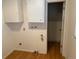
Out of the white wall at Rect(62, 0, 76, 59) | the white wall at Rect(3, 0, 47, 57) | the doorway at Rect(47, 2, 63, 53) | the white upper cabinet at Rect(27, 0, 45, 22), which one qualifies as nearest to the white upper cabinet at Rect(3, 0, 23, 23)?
the white wall at Rect(3, 0, 47, 57)

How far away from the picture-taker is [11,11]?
4.63 metres

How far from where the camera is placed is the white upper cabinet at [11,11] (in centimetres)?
457

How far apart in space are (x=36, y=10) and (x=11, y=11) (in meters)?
1.03

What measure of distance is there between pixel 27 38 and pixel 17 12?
4.14ft

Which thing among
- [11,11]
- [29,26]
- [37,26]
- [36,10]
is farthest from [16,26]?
[36,10]

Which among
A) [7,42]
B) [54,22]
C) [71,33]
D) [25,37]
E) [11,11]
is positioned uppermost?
[11,11]

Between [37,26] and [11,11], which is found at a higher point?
[11,11]

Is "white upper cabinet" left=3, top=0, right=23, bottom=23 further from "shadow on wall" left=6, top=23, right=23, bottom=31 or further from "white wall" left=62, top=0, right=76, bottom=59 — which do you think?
"white wall" left=62, top=0, right=76, bottom=59

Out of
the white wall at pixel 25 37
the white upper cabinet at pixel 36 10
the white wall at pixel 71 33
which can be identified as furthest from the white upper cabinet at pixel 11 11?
the white wall at pixel 71 33

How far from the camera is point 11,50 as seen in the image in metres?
5.05

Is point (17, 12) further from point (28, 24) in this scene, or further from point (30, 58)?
point (30, 58)

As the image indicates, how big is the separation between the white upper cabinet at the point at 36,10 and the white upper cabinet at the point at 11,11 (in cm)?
46

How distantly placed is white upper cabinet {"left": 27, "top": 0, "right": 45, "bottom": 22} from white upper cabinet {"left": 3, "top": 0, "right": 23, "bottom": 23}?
455mm

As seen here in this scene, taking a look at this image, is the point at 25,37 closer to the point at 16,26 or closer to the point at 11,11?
the point at 16,26
